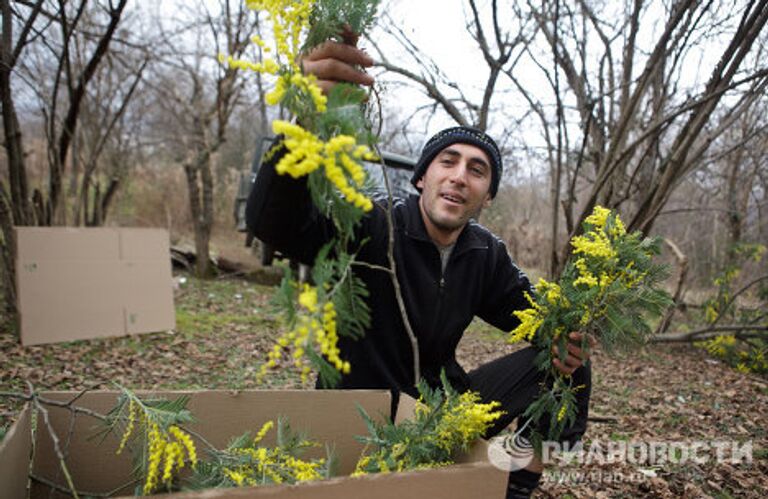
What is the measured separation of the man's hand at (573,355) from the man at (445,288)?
13 millimetres

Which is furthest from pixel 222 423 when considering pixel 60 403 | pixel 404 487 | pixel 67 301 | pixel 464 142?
pixel 67 301

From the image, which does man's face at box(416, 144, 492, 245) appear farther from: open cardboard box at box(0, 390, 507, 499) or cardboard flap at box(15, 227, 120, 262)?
cardboard flap at box(15, 227, 120, 262)

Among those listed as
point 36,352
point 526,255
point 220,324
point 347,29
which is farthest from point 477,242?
point 526,255

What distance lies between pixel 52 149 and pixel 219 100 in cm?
414

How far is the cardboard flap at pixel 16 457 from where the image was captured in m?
0.94

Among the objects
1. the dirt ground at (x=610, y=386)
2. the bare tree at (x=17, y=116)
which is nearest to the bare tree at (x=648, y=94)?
the dirt ground at (x=610, y=386)

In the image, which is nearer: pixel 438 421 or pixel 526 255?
pixel 438 421

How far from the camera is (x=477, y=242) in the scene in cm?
218

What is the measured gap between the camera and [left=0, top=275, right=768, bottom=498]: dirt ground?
2541 millimetres

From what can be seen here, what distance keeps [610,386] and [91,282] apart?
4.99m

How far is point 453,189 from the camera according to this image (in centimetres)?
196

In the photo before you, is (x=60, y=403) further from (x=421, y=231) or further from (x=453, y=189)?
(x=453, y=189)

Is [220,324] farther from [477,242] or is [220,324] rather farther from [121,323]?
[477,242]

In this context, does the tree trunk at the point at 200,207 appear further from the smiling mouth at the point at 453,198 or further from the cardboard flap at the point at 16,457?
the cardboard flap at the point at 16,457
